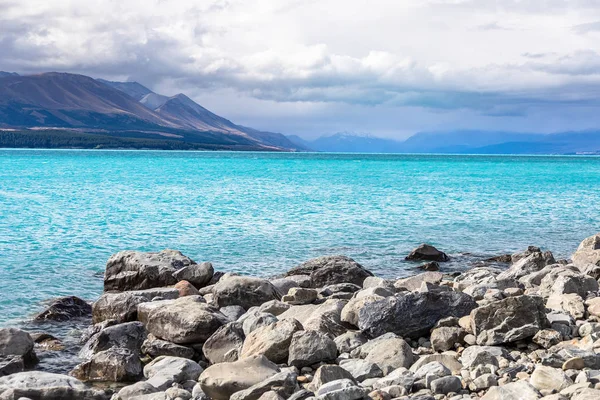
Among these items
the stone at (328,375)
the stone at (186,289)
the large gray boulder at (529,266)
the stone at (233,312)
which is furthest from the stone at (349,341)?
the large gray boulder at (529,266)

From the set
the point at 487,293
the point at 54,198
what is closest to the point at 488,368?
the point at 487,293

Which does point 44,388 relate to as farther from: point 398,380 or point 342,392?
point 398,380

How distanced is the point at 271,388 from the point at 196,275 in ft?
26.2

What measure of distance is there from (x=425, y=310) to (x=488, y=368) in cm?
224

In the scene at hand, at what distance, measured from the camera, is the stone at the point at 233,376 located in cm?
821

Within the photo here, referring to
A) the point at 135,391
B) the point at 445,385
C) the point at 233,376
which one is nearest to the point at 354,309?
the point at 233,376

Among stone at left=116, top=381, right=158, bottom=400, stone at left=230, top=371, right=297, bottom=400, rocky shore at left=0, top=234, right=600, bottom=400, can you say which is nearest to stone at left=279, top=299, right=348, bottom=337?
rocky shore at left=0, top=234, right=600, bottom=400

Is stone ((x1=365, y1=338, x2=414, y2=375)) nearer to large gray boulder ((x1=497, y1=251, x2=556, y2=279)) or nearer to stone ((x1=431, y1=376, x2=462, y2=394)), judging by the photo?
stone ((x1=431, y1=376, x2=462, y2=394))

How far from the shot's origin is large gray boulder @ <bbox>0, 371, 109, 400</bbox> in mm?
7969

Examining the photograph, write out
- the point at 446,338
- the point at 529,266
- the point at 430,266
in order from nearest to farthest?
1. the point at 446,338
2. the point at 529,266
3. the point at 430,266

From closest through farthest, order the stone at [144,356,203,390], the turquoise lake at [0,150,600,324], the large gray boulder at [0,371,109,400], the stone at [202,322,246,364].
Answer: the large gray boulder at [0,371,109,400] → the stone at [144,356,203,390] → the stone at [202,322,246,364] → the turquoise lake at [0,150,600,324]

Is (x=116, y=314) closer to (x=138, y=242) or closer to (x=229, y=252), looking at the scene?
(x=229, y=252)

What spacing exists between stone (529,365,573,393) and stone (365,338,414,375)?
178 cm

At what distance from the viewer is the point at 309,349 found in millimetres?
9242
